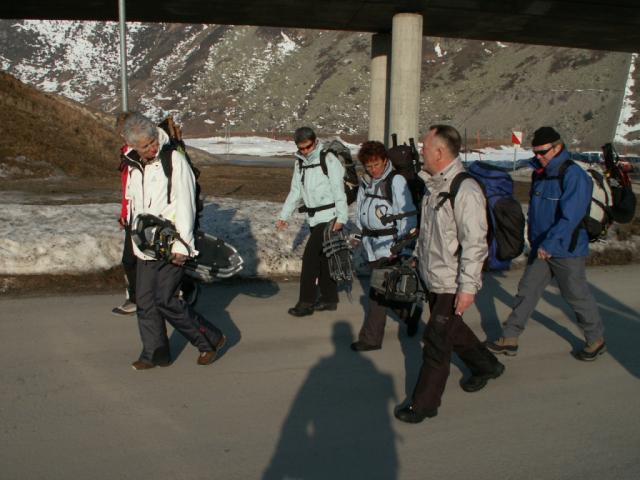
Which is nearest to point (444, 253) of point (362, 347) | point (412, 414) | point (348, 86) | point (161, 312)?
point (412, 414)

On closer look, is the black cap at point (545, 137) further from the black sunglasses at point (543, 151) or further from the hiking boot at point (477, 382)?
the hiking boot at point (477, 382)

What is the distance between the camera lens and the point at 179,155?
15.5 feet

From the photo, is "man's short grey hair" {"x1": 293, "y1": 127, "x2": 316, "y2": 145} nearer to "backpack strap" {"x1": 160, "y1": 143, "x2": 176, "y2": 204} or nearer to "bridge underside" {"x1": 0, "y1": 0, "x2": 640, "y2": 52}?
"backpack strap" {"x1": 160, "y1": 143, "x2": 176, "y2": 204}

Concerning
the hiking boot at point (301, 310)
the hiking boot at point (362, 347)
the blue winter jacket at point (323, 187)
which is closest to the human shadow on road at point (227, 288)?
the hiking boot at point (301, 310)

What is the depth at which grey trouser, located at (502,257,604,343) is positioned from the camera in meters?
5.34

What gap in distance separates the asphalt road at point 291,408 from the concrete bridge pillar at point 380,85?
19.1 metres

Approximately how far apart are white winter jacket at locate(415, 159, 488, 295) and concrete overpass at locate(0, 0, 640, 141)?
58.4 feet

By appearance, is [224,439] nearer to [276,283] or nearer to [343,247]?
[343,247]

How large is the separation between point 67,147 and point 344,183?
59.8 feet

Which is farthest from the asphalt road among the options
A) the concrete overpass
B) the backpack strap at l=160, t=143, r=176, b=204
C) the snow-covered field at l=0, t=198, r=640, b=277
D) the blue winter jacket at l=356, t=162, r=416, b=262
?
the concrete overpass

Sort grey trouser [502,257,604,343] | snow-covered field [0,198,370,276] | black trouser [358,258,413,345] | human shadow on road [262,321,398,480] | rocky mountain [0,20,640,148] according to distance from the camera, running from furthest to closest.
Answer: rocky mountain [0,20,640,148], snow-covered field [0,198,370,276], black trouser [358,258,413,345], grey trouser [502,257,604,343], human shadow on road [262,321,398,480]

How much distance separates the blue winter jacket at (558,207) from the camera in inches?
199

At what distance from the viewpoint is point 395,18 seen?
846 inches

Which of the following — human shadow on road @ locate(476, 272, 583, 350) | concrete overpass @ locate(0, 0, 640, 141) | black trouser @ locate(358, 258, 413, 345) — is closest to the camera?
black trouser @ locate(358, 258, 413, 345)
